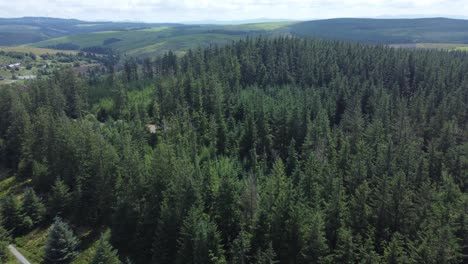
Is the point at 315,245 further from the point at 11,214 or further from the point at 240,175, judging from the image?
the point at 11,214

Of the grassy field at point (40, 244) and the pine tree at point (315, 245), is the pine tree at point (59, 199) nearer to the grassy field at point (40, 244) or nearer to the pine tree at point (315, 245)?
the grassy field at point (40, 244)

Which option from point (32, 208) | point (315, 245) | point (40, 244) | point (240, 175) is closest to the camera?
point (315, 245)

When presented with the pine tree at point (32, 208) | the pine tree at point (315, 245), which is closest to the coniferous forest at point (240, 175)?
the pine tree at point (315, 245)

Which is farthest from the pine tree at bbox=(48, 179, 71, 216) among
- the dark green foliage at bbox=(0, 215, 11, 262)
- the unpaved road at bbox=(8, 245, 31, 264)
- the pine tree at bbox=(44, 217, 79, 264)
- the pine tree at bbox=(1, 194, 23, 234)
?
the pine tree at bbox=(44, 217, 79, 264)

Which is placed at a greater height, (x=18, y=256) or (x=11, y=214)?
(x=11, y=214)

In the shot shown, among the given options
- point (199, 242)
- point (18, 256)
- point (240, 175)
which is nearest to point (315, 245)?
point (199, 242)

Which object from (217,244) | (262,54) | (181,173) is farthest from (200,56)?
(217,244)

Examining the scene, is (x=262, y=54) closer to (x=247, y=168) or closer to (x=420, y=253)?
(x=247, y=168)
